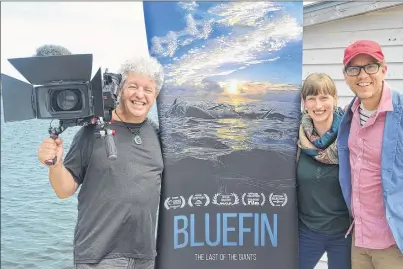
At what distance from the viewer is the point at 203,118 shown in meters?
2.27

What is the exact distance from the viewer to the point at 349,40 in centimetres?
280

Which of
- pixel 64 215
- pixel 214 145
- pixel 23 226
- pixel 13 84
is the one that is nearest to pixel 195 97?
pixel 214 145

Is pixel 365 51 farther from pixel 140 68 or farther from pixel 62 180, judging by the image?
pixel 62 180

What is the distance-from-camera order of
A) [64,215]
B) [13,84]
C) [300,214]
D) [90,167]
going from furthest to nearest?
[64,215], [300,214], [90,167], [13,84]

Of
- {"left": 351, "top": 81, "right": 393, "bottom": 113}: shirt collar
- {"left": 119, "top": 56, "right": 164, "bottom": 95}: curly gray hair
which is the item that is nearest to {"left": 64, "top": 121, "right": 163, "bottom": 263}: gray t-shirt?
{"left": 119, "top": 56, "right": 164, "bottom": 95}: curly gray hair

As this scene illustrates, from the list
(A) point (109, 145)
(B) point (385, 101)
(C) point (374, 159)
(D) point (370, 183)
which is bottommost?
(D) point (370, 183)

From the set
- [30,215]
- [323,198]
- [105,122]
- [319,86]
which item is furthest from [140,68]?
[30,215]

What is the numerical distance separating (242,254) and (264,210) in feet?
0.84

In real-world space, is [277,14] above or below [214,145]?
above

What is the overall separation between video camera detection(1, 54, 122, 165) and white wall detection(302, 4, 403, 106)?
1.72 m

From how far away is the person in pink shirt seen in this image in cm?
170

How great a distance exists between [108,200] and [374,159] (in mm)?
1086

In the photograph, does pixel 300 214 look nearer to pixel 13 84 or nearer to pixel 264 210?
pixel 264 210

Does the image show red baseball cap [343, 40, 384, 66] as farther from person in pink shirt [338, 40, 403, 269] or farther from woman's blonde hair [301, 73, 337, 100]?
woman's blonde hair [301, 73, 337, 100]
